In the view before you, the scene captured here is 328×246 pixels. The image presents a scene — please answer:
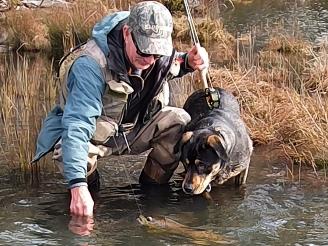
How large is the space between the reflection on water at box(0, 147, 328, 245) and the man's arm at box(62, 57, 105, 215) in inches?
11.3

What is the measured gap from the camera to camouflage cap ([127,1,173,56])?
3941mm

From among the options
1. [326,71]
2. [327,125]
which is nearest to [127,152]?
[327,125]

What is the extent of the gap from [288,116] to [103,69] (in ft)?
7.63

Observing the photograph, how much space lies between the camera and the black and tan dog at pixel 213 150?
15.0 feet

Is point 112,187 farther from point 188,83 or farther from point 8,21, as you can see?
point 8,21

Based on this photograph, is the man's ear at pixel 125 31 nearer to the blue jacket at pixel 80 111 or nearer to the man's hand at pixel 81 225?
the blue jacket at pixel 80 111

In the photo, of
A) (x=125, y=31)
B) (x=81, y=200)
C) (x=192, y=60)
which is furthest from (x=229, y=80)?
(x=81, y=200)

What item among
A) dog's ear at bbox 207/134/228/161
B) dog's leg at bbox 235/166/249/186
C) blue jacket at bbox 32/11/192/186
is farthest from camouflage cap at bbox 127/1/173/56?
dog's leg at bbox 235/166/249/186

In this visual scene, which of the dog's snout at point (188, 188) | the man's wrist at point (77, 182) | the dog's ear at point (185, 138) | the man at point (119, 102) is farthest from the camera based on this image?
the dog's ear at point (185, 138)

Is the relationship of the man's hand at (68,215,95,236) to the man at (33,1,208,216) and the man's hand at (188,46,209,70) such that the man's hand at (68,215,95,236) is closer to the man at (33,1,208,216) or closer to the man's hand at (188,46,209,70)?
the man at (33,1,208,216)

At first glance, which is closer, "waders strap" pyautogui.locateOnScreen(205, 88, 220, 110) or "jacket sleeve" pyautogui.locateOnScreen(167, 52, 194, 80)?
"jacket sleeve" pyautogui.locateOnScreen(167, 52, 194, 80)

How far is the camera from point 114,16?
4438 mm

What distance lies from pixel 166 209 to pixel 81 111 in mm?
951

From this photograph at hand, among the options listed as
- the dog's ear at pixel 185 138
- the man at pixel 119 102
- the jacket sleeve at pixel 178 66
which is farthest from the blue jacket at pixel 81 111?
the dog's ear at pixel 185 138
